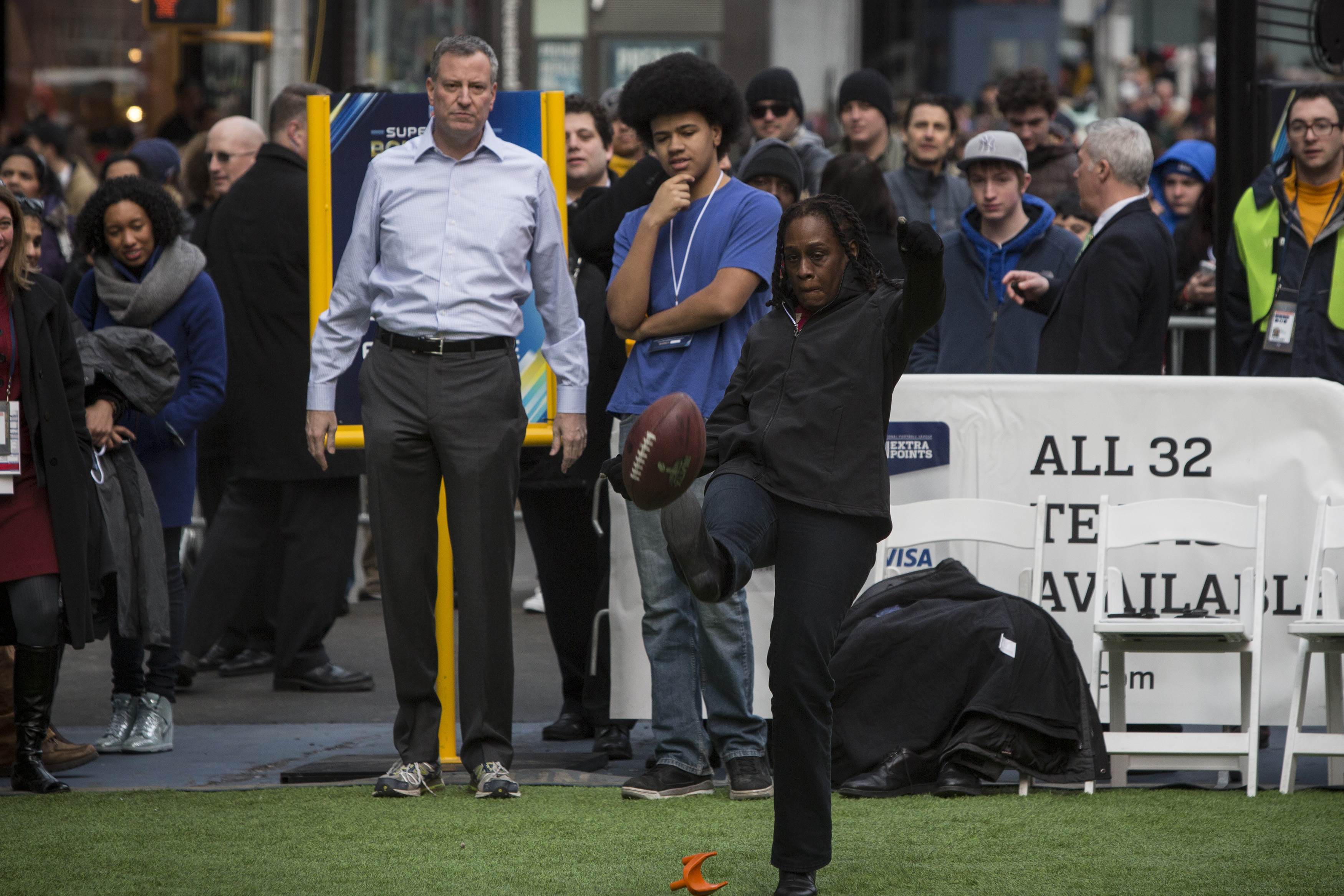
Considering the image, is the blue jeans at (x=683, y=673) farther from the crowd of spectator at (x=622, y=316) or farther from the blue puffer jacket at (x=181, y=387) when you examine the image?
the blue puffer jacket at (x=181, y=387)

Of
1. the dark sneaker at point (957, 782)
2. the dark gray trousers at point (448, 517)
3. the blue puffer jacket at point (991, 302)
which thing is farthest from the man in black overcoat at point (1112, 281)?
the dark gray trousers at point (448, 517)

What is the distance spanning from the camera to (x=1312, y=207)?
23.7ft

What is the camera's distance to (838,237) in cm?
484

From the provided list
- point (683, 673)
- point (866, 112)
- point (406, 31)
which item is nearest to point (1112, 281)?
point (683, 673)

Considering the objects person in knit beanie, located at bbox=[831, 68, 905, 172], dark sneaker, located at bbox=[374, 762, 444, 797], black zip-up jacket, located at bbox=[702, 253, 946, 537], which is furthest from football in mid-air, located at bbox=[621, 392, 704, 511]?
person in knit beanie, located at bbox=[831, 68, 905, 172]

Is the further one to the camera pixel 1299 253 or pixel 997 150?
pixel 997 150

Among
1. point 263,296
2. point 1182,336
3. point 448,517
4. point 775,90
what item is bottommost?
point 448,517

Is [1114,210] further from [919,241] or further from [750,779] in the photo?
[919,241]

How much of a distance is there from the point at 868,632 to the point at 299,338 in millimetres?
3071

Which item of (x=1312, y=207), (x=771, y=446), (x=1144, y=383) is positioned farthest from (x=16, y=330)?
(x=1312, y=207)

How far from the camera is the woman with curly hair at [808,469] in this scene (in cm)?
457

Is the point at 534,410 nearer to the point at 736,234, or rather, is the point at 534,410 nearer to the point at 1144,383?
the point at 736,234

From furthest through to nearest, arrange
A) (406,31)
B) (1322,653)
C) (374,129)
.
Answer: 1. (406,31)
2. (1322,653)
3. (374,129)

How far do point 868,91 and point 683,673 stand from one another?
4754 mm
